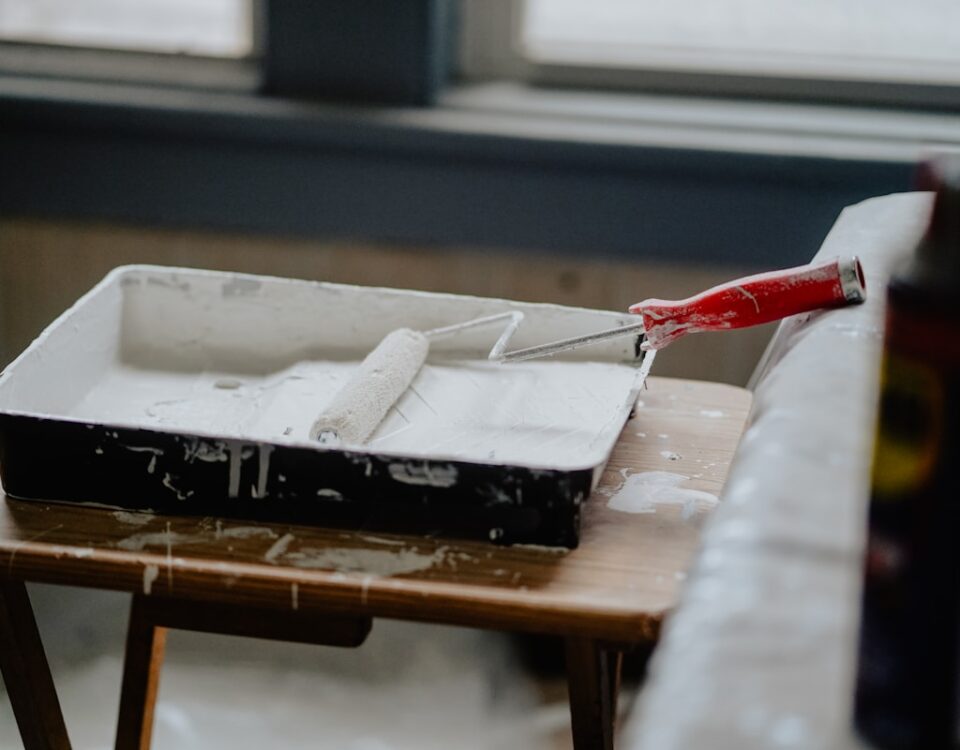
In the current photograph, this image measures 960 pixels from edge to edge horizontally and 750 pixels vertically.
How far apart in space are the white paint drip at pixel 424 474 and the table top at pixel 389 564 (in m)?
0.05

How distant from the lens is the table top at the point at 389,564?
0.81 metres

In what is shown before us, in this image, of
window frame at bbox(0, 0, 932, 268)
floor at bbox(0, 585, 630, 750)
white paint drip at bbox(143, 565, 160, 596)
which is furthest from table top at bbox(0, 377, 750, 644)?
window frame at bbox(0, 0, 932, 268)

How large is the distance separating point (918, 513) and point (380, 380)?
566 millimetres

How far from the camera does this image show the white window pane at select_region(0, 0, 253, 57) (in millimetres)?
1913

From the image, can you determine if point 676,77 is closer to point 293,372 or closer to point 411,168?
point 411,168

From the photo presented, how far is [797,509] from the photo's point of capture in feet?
2.04

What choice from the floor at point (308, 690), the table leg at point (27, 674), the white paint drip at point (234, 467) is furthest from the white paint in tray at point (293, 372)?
the floor at point (308, 690)

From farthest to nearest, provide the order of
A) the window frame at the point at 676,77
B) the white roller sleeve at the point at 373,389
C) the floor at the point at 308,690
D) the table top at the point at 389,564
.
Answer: the window frame at the point at 676,77 → the floor at the point at 308,690 → the white roller sleeve at the point at 373,389 → the table top at the point at 389,564

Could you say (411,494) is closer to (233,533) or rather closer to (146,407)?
(233,533)

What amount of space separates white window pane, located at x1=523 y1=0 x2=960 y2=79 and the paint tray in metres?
0.91

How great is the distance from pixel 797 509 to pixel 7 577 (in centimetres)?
54

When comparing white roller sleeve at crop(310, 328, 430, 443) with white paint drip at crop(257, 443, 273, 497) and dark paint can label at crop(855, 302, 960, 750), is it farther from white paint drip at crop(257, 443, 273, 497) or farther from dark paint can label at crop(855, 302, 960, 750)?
dark paint can label at crop(855, 302, 960, 750)

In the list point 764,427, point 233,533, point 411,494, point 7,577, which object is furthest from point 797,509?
point 7,577

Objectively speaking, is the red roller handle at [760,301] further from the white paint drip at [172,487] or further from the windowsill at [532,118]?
the windowsill at [532,118]
